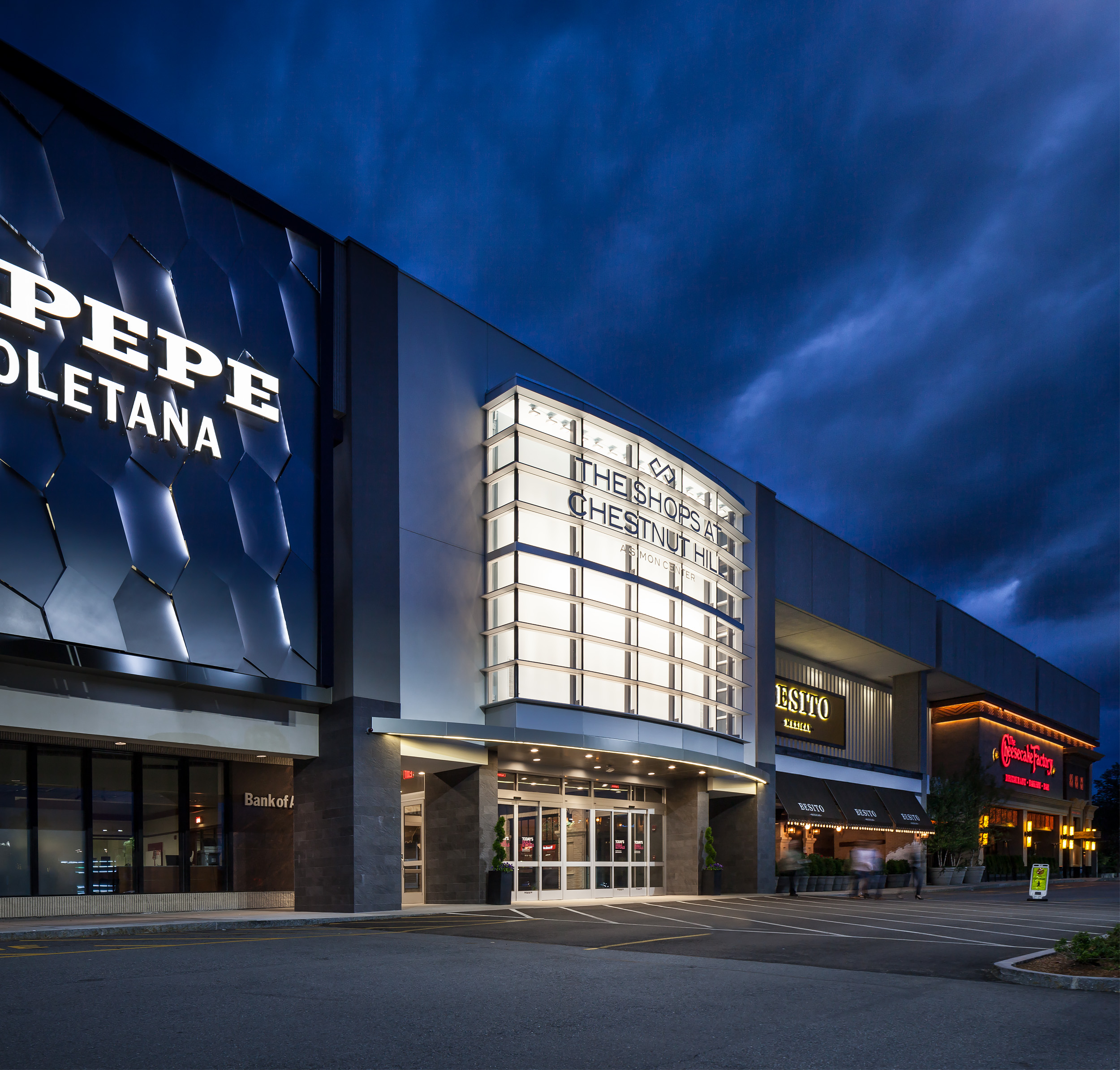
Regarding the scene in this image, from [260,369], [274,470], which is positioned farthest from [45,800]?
[260,369]

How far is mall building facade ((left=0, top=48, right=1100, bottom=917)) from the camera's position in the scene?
18797mm

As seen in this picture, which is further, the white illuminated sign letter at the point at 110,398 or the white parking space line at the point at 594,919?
the white illuminated sign letter at the point at 110,398

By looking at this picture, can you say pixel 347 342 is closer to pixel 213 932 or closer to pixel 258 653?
pixel 258 653

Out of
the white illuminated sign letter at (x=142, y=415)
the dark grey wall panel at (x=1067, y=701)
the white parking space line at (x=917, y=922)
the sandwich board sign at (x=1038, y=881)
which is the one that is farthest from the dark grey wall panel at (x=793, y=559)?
the dark grey wall panel at (x=1067, y=701)

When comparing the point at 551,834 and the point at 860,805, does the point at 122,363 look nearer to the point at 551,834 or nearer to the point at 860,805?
the point at 551,834

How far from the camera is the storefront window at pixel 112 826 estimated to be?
2041cm

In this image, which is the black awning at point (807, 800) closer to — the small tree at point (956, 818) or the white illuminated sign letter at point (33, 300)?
the small tree at point (956, 818)

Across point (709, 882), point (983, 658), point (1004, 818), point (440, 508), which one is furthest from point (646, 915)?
point (1004, 818)

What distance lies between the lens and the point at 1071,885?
54.6 metres

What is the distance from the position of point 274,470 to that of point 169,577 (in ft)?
11.9

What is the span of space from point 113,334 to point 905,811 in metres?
39.6

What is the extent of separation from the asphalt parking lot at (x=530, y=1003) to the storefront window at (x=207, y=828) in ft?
21.2

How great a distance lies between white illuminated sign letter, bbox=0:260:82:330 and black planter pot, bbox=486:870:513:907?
596 inches

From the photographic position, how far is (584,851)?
2906 centimetres
